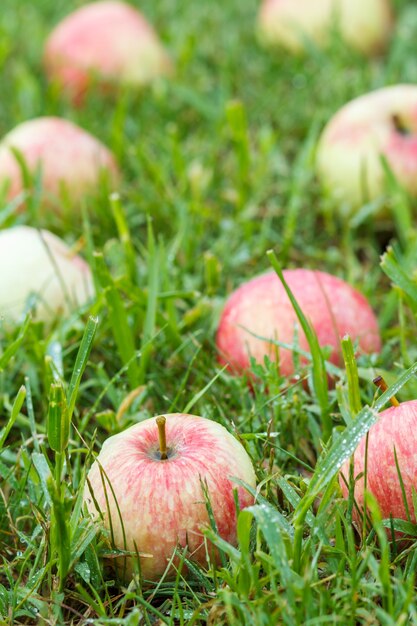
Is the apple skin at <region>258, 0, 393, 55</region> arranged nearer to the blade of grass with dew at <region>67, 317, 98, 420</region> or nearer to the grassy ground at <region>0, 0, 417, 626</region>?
the grassy ground at <region>0, 0, 417, 626</region>

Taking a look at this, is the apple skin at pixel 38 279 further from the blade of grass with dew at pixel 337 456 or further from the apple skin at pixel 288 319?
the blade of grass with dew at pixel 337 456

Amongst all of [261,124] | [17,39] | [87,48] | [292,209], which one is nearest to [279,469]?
[292,209]

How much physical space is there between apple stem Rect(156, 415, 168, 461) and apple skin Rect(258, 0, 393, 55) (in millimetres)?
2481

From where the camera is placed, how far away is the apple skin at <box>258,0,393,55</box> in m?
3.51

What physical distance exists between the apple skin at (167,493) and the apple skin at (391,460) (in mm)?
186

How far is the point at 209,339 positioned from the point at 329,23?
6.85 feet

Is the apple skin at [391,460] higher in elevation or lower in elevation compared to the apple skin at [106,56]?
lower

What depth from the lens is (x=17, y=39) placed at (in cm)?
383

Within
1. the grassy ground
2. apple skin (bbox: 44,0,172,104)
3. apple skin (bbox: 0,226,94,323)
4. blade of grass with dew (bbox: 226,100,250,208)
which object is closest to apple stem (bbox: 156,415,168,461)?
the grassy ground

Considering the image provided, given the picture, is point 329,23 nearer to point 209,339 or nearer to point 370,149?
point 370,149

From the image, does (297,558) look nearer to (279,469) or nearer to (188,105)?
(279,469)

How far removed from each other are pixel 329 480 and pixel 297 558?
127 millimetres

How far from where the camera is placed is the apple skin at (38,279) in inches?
78.3

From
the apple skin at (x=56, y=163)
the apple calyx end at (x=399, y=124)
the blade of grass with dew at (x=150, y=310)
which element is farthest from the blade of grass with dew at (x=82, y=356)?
the apple calyx end at (x=399, y=124)
